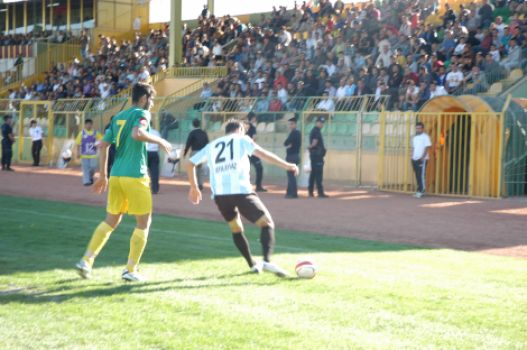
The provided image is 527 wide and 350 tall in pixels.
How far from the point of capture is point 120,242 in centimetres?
1134

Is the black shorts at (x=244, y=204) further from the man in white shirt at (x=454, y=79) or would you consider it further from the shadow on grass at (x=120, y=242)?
the man in white shirt at (x=454, y=79)

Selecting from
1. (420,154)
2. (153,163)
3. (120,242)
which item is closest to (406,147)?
(420,154)

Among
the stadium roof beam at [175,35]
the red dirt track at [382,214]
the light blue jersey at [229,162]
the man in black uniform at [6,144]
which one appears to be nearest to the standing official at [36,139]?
the man in black uniform at [6,144]

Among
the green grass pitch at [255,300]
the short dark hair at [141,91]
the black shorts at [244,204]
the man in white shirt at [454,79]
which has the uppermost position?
the man in white shirt at [454,79]

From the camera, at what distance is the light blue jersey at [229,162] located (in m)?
8.69

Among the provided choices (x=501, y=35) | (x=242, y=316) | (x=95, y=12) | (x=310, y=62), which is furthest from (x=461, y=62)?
(x=95, y=12)

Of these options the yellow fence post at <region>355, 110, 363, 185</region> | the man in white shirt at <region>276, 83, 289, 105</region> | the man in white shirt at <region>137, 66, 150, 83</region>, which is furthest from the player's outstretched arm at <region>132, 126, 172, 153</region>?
the man in white shirt at <region>137, 66, 150, 83</region>

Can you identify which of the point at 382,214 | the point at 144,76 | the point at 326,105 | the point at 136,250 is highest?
the point at 144,76

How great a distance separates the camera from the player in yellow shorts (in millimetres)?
8281

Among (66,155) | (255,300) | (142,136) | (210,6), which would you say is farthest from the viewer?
(210,6)

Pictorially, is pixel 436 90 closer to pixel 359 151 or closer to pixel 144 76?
pixel 359 151

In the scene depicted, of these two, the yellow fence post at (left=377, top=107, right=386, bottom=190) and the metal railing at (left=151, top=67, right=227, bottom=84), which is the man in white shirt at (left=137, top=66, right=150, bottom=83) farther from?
the yellow fence post at (left=377, top=107, right=386, bottom=190)

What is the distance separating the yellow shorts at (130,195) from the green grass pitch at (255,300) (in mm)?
749

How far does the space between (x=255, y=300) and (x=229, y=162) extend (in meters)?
1.86
